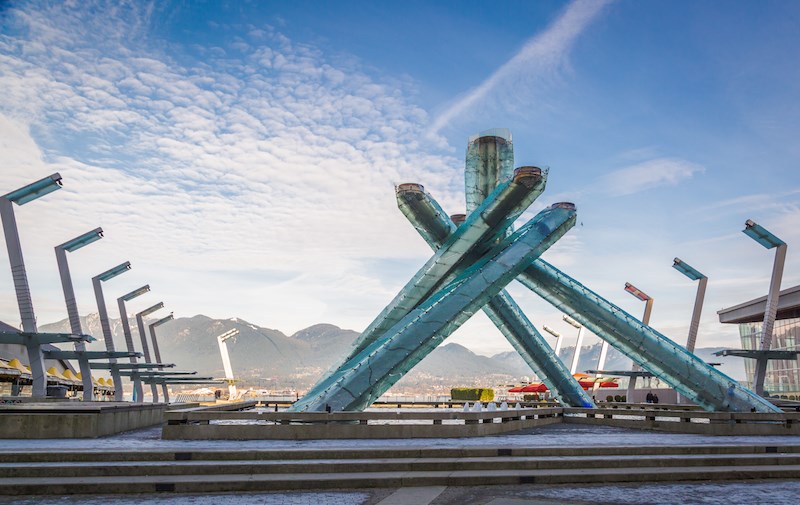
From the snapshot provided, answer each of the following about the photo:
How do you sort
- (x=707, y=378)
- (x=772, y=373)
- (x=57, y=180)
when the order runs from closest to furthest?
(x=707, y=378)
(x=57, y=180)
(x=772, y=373)

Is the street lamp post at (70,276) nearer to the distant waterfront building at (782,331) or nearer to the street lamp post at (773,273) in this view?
the street lamp post at (773,273)

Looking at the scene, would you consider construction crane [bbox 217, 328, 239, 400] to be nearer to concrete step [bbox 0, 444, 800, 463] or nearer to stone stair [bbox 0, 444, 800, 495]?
concrete step [bbox 0, 444, 800, 463]

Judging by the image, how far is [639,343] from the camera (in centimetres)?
2481

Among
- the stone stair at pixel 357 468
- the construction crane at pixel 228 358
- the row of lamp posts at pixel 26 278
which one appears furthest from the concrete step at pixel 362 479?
the construction crane at pixel 228 358

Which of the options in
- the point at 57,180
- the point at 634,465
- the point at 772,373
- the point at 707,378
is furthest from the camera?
the point at 772,373

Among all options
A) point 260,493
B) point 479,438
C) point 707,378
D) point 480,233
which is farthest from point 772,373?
point 260,493

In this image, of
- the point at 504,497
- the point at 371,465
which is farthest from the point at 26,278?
the point at 504,497

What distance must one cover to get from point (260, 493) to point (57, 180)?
75.3 ft

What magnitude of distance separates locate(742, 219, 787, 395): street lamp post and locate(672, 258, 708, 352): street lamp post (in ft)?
25.6

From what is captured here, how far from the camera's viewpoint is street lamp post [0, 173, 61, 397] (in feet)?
90.3

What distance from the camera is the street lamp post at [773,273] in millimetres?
30188

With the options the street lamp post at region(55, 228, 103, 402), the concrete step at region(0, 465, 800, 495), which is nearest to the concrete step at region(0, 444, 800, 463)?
the concrete step at region(0, 465, 800, 495)

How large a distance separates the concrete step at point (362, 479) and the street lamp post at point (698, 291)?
28.4m

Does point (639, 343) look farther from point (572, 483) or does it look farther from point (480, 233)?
point (572, 483)
